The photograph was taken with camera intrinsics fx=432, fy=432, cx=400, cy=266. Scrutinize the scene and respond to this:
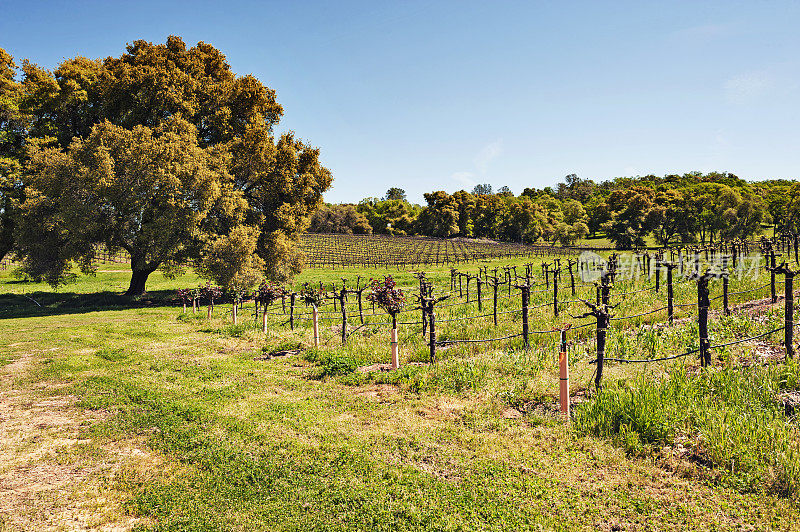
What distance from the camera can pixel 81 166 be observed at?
2303cm

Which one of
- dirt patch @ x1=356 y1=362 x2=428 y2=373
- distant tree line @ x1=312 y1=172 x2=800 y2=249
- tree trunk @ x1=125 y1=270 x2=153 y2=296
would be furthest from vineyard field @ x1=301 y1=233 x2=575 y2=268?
dirt patch @ x1=356 y1=362 x2=428 y2=373

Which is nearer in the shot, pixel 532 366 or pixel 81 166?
pixel 532 366

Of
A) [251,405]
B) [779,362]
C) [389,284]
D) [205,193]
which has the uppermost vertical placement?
[205,193]

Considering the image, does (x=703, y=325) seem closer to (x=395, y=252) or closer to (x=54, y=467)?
(x=54, y=467)

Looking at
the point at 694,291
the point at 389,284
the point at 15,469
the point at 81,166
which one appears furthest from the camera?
the point at 81,166

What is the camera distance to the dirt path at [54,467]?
15.8 ft

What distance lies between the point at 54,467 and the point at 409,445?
496 centimetres

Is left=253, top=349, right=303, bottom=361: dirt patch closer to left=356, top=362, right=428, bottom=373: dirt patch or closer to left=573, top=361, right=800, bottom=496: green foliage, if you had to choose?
Result: left=356, top=362, right=428, bottom=373: dirt patch

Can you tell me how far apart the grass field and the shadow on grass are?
14755 mm

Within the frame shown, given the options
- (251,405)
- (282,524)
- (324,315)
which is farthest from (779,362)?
(324,315)

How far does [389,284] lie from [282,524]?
29.7 feet

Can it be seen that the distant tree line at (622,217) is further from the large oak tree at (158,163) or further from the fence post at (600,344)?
the fence post at (600,344)

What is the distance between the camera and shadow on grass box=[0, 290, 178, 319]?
76.4ft

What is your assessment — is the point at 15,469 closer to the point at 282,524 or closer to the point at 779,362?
the point at 282,524
